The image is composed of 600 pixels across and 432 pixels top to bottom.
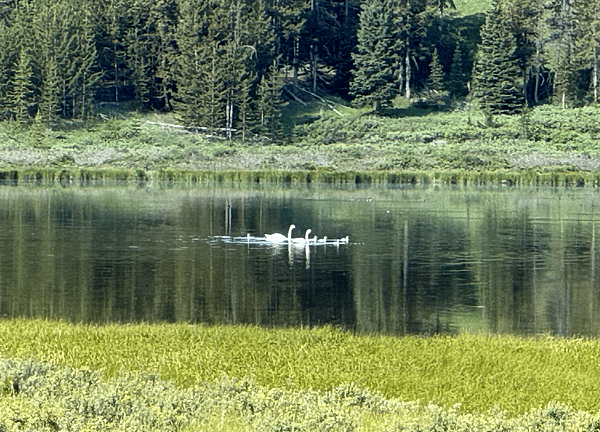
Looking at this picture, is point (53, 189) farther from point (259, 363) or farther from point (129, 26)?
point (259, 363)

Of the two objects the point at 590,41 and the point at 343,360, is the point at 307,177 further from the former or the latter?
the point at 343,360

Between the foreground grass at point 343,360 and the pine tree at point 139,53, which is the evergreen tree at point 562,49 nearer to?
the pine tree at point 139,53

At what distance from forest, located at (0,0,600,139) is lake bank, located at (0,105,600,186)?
309 centimetres

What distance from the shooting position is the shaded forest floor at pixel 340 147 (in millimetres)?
87250

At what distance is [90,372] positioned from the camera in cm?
1490

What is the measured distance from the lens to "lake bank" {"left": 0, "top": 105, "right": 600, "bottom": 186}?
8281 cm

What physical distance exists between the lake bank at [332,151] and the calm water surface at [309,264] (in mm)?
22948

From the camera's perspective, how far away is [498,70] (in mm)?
105500

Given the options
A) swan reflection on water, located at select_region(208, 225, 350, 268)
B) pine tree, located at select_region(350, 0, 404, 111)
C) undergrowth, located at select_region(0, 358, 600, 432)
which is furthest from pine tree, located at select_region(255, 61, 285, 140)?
undergrowth, located at select_region(0, 358, 600, 432)

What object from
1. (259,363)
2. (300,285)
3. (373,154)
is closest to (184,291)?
(300,285)

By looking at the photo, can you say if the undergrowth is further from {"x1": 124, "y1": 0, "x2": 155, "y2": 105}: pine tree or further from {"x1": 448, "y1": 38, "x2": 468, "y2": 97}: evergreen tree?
{"x1": 448, "y1": 38, "x2": 468, "y2": 97}: evergreen tree

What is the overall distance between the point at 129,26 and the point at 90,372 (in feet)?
313

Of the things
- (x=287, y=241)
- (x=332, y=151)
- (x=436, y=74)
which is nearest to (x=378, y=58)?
(x=436, y=74)

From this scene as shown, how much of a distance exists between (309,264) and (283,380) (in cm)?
1839
